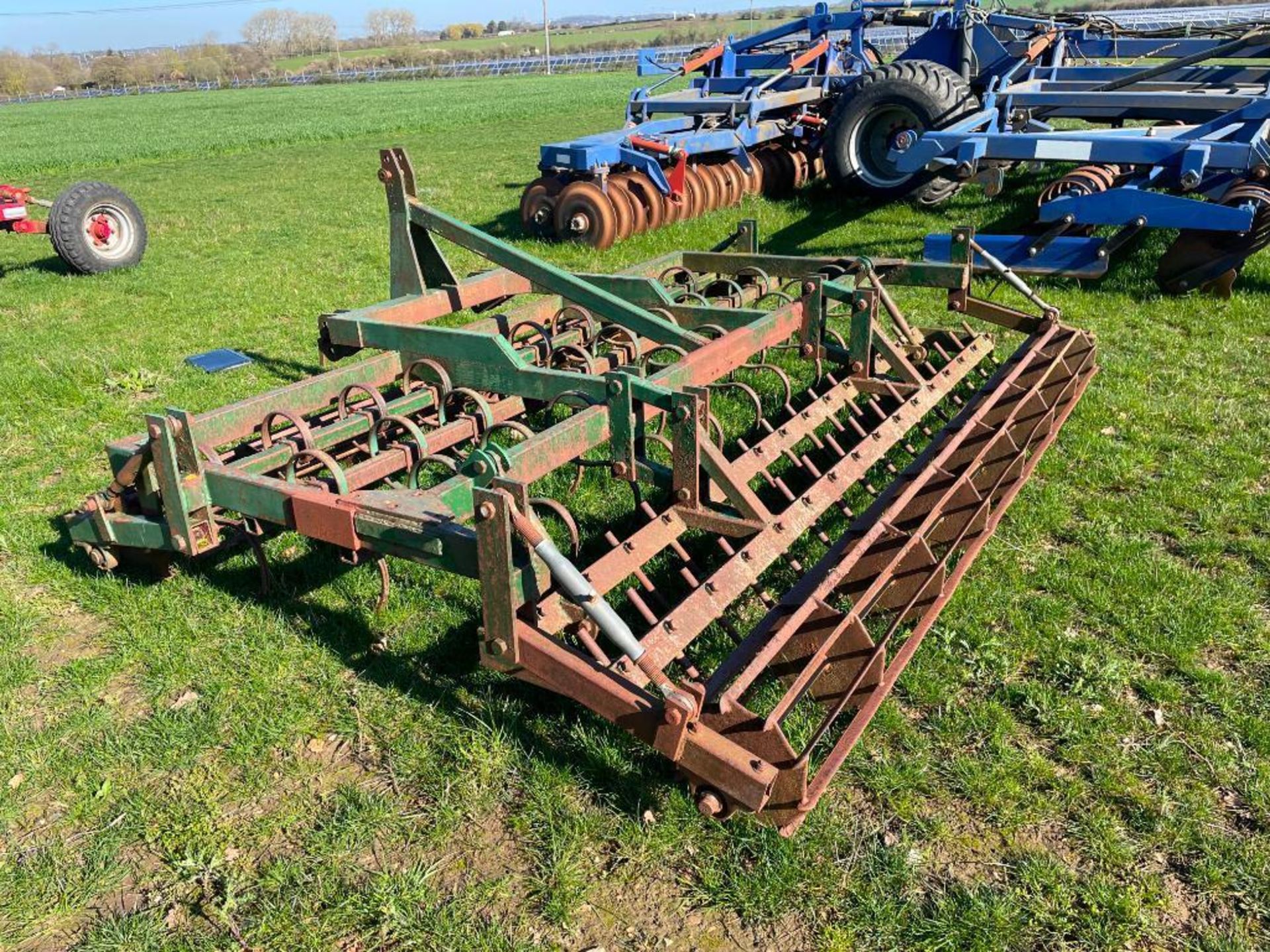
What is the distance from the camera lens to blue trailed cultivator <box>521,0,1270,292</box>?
7023 mm

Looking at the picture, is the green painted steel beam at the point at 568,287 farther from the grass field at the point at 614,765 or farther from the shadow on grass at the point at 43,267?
the shadow on grass at the point at 43,267

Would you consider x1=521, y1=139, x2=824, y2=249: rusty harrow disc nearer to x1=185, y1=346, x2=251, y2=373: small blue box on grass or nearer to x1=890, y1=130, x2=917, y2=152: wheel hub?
x1=890, y1=130, x2=917, y2=152: wheel hub

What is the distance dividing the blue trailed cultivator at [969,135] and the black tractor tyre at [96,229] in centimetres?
406

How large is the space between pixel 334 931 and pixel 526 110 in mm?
30401

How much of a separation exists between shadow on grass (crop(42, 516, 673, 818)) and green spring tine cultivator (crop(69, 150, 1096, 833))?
9.0 inches

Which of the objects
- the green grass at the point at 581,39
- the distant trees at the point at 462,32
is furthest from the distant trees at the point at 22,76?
the distant trees at the point at 462,32

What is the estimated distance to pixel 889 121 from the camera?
962cm

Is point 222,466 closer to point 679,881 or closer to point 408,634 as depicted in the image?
point 408,634

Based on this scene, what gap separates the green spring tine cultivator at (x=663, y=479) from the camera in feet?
9.02

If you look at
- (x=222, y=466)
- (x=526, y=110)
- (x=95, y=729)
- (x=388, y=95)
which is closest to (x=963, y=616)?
(x=222, y=466)

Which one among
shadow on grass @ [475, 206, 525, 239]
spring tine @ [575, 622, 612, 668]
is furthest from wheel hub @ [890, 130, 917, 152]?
spring tine @ [575, 622, 612, 668]

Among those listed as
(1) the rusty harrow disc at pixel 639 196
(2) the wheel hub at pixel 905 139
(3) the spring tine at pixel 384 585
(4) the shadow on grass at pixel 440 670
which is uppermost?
(2) the wheel hub at pixel 905 139

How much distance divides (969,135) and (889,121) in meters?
2.40

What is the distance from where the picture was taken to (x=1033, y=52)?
32.7ft
